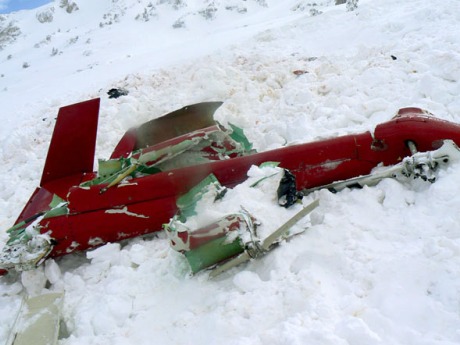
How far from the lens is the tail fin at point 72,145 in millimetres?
3738

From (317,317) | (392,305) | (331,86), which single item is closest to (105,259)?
(317,317)

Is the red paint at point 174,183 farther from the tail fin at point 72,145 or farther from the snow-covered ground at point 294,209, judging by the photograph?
the tail fin at point 72,145

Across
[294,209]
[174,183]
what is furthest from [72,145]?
[294,209]

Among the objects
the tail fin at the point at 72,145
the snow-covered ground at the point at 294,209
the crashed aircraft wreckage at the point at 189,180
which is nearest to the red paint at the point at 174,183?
the crashed aircraft wreckage at the point at 189,180

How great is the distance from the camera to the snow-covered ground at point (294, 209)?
1.82 meters

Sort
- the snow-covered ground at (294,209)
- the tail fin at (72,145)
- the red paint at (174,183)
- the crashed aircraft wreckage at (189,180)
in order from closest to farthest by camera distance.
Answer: the snow-covered ground at (294,209) < the crashed aircraft wreckage at (189,180) < the red paint at (174,183) < the tail fin at (72,145)

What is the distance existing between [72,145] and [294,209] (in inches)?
91.5

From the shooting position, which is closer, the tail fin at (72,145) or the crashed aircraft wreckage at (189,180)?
the crashed aircraft wreckage at (189,180)

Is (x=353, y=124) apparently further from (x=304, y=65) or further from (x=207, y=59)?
(x=207, y=59)

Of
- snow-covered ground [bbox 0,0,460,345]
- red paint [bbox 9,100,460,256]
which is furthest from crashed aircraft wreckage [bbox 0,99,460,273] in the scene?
snow-covered ground [bbox 0,0,460,345]

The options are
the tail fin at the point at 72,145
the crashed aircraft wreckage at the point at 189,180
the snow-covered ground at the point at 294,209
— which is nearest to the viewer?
the snow-covered ground at the point at 294,209

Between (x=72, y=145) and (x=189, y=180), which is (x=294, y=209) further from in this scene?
(x=72, y=145)

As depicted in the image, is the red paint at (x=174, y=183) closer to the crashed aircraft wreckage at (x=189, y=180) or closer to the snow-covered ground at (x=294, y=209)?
the crashed aircraft wreckage at (x=189, y=180)

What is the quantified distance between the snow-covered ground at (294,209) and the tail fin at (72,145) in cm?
68
